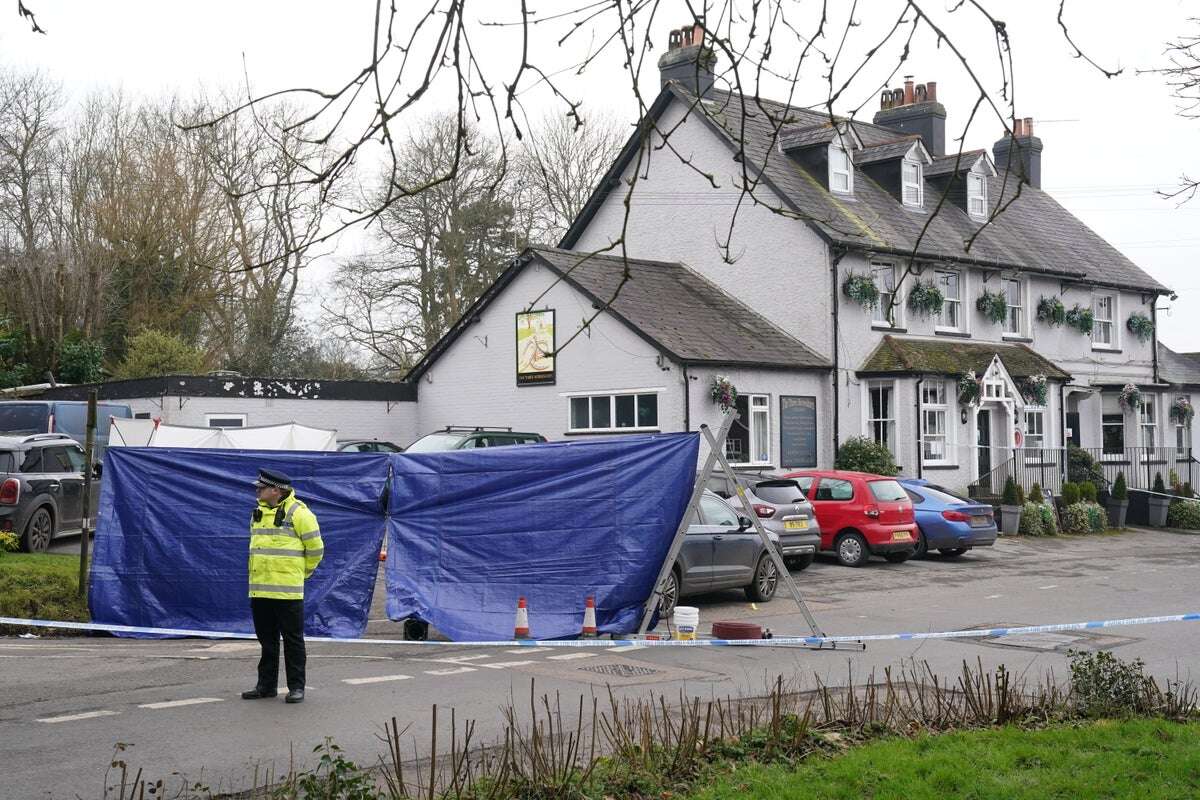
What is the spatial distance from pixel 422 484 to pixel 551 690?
14.7 ft

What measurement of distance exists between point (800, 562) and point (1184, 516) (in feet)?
58.5

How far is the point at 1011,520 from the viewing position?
29.5 m

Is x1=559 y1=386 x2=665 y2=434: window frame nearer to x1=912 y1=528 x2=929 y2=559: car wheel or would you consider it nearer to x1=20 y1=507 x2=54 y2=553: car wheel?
x1=912 y1=528 x2=929 y2=559: car wheel

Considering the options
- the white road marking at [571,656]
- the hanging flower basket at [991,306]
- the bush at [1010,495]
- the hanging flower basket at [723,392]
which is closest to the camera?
the white road marking at [571,656]

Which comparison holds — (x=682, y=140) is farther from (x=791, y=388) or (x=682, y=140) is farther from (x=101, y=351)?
(x=101, y=351)

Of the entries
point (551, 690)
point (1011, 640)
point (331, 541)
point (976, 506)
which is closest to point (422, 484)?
point (331, 541)

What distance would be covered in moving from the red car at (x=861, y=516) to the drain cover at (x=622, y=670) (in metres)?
11.2

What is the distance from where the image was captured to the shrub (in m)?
29.6

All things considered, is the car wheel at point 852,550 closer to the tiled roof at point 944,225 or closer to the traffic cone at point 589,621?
the tiled roof at point 944,225

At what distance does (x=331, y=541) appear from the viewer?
14.1 m

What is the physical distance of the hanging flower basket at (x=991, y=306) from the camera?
3459 cm

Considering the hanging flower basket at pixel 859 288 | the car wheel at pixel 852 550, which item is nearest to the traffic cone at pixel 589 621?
the car wheel at pixel 852 550

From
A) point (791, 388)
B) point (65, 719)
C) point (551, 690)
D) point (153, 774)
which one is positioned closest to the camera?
point (153, 774)

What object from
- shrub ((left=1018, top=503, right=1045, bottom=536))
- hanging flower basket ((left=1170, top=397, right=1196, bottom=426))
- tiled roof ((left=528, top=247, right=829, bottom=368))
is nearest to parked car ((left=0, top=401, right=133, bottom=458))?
tiled roof ((left=528, top=247, right=829, bottom=368))
